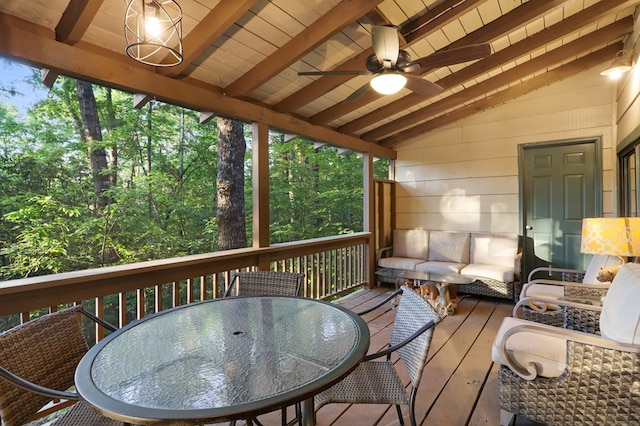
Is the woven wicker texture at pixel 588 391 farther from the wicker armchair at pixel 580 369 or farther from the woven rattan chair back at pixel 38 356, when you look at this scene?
the woven rattan chair back at pixel 38 356

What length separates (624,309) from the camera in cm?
167

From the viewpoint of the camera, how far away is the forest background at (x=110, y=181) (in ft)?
16.0

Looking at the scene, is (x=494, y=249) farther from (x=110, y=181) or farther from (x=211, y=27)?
(x=110, y=181)

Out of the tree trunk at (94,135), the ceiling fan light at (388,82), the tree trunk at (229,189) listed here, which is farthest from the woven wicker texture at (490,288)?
the tree trunk at (94,135)

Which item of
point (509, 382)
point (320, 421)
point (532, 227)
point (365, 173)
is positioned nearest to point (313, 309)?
point (320, 421)

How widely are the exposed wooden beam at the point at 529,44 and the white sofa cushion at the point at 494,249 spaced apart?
231cm

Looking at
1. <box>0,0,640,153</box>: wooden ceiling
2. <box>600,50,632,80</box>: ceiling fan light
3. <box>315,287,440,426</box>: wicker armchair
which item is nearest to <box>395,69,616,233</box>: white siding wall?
<box>0,0,640,153</box>: wooden ceiling

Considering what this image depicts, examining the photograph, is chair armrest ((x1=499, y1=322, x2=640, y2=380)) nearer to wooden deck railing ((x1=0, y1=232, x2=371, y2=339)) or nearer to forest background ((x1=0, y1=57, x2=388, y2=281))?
wooden deck railing ((x1=0, y1=232, x2=371, y2=339))

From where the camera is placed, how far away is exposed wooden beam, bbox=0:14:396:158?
1.83 meters

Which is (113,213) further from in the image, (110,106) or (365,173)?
(365,173)

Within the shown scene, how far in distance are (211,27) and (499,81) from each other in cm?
365

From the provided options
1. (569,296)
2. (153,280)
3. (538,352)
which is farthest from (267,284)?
(569,296)

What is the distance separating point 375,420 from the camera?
1.97 m

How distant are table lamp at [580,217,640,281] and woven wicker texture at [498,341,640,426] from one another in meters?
1.27
